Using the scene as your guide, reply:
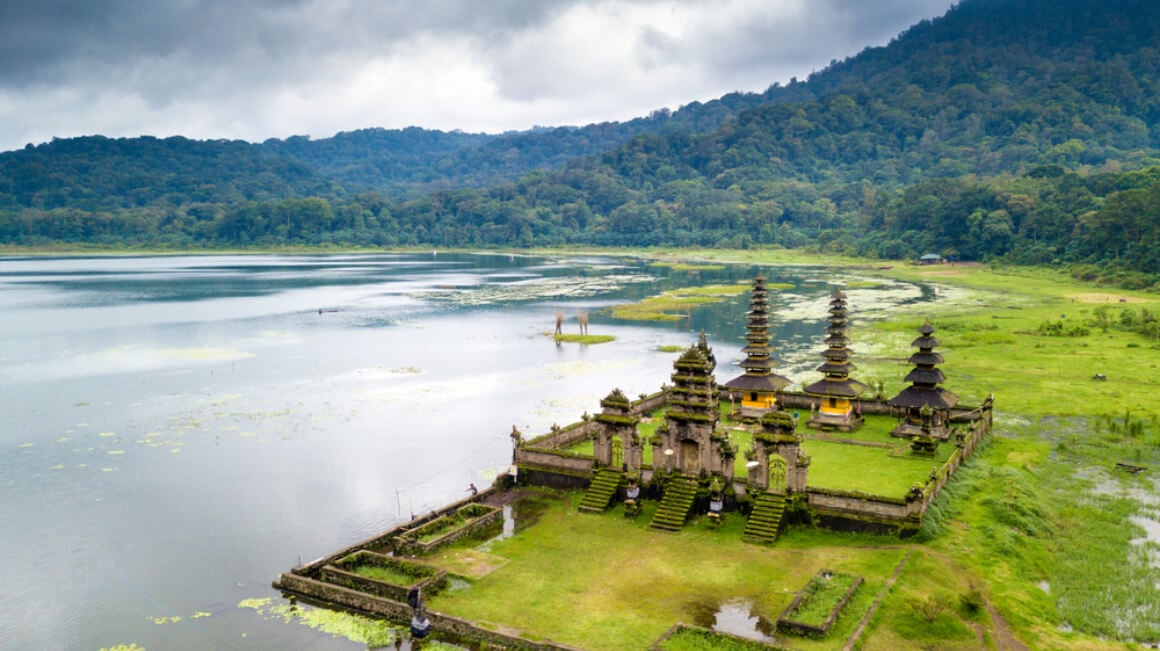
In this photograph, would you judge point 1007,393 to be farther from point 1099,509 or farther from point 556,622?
point 556,622

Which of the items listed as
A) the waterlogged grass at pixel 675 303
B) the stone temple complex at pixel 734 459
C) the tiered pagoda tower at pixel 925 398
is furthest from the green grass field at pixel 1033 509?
the waterlogged grass at pixel 675 303

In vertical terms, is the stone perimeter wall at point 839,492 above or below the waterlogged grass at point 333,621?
above

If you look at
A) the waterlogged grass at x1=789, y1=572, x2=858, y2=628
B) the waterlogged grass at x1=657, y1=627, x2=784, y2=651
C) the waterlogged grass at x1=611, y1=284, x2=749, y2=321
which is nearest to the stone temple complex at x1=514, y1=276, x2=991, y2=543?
the waterlogged grass at x1=789, y1=572, x2=858, y2=628

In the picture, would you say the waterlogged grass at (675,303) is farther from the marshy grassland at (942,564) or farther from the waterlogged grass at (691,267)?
the marshy grassland at (942,564)

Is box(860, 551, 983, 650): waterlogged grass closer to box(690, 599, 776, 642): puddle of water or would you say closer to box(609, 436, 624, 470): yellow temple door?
box(690, 599, 776, 642): puddle of water

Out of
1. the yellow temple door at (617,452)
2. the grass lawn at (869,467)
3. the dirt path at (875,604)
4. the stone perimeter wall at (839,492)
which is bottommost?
the dirt path at (875,604)
